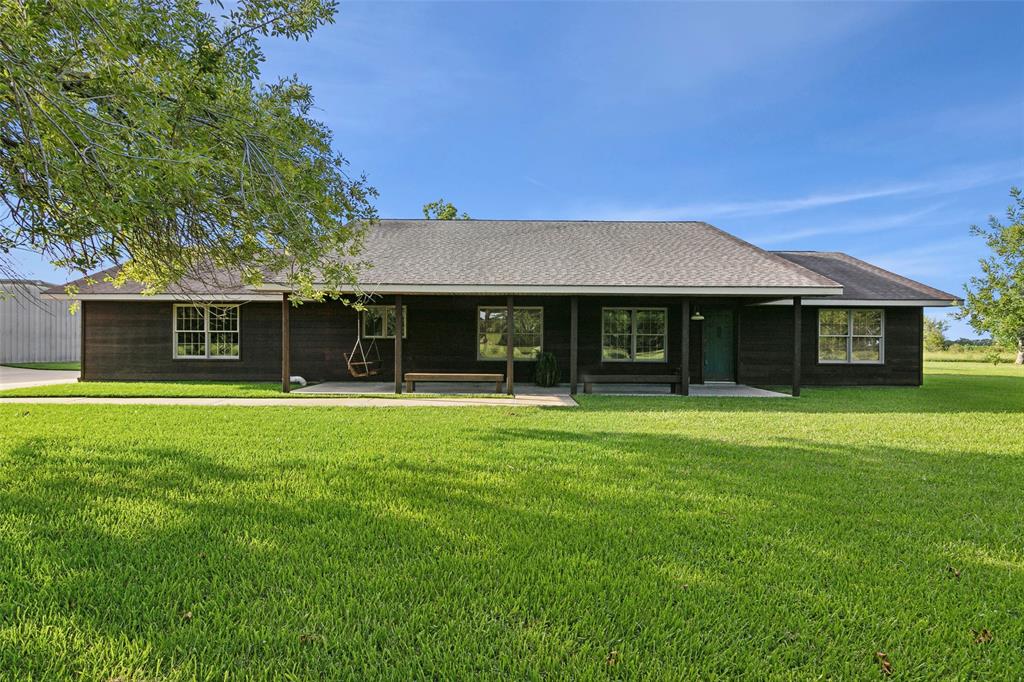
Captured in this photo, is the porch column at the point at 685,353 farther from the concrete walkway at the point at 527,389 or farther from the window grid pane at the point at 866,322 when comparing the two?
the window grid pane at the point at 866,322

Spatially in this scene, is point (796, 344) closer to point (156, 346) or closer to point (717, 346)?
point (717, 346)

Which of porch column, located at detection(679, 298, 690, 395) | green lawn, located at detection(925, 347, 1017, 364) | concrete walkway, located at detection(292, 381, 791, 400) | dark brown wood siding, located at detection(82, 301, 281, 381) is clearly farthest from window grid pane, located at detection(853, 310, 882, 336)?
green lawn, located at detection(925, 347, 1017, 364)

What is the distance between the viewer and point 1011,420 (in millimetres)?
8664

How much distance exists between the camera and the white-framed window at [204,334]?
1426 cm

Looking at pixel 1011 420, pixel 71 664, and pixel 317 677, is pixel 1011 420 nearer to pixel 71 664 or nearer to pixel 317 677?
pixel 317 677

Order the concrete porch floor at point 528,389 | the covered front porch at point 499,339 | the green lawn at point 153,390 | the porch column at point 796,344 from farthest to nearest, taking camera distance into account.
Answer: the covered front porch at point 499,339 → the concrete porch floor at point 528,389 → the porch column at point 796,344 → the green lawn at point 153,390

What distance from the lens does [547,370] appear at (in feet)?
44.3

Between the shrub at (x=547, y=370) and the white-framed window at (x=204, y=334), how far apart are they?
8509 millimetres

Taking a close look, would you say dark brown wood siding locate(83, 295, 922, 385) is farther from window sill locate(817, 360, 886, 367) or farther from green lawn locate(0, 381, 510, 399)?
green lawn locate(0, 381, 510, 399)

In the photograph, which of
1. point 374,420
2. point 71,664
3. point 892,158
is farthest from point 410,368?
point 892,158

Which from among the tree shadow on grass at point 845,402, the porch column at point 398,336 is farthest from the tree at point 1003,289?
the porch column at point 398,336

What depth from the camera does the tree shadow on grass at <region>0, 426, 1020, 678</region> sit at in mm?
2195

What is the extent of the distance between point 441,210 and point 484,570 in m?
30.8

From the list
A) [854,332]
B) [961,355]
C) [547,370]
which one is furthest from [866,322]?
[961,355]
